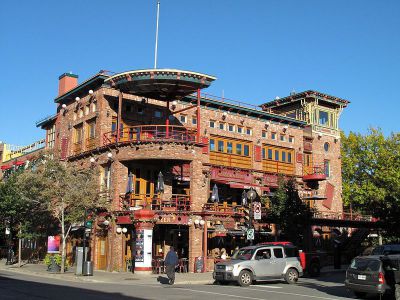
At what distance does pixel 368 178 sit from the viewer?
60.1 m

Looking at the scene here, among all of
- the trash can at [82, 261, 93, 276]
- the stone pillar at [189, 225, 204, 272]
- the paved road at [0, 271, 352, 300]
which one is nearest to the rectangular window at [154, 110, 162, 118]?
the stone pillar at [189, 225, 204, 272]

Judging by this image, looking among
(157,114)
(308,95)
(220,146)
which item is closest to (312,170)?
(308,95)

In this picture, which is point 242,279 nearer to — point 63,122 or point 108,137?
point 108,137

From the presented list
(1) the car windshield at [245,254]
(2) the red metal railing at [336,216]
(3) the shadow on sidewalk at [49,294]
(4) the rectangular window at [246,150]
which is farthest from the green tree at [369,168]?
(3) the shadow on sidewalk at [49,294]

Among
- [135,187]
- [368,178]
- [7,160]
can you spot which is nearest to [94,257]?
[135,187]

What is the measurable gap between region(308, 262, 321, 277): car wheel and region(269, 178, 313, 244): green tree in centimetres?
620

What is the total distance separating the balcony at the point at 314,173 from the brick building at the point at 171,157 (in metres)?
0.10

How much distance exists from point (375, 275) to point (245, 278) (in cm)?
686

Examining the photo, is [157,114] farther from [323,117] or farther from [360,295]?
[360,295]

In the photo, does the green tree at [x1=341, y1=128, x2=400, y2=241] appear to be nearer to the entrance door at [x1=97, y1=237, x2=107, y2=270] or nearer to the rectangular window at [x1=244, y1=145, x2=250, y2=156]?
the rectangular window at [x1=244, y1=145, x2=250, y2=156]

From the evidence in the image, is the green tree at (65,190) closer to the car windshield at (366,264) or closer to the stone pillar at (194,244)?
the stone pillar at (194,244)

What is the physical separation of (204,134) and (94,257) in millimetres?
12977

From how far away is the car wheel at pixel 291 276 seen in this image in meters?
25.5

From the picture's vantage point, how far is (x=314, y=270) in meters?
31.2
